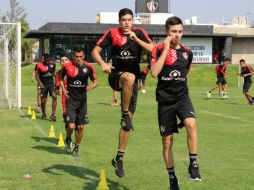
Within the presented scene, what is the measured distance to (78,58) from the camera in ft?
34.8

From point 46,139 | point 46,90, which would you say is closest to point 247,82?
point 46,90

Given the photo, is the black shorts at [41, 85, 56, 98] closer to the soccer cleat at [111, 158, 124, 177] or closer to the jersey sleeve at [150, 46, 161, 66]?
the soccer cleat at [111, 158, 124, 177]

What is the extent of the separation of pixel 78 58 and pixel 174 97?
Result: 161 inches

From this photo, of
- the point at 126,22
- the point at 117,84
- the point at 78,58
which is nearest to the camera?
the point at 126,22

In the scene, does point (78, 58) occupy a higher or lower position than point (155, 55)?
lower

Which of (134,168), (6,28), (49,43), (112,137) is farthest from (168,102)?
(49,43)

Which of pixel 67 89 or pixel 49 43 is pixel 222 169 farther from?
pixel 49 43

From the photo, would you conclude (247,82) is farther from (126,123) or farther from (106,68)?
(106,68)

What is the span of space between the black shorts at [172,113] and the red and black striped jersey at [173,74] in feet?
0.25

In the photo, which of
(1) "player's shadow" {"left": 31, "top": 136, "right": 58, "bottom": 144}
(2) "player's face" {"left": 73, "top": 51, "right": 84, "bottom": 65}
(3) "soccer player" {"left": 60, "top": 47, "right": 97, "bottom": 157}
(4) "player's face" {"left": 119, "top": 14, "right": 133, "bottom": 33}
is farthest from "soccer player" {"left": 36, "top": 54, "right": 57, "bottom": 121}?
(4) "player's face" {"left": 119, "top": 14, "right": 133, "bottom": 33}

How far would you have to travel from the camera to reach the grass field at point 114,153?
795 centimetres

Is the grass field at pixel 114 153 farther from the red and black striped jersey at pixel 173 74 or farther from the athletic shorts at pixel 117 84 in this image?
the red and black striped jersey at pixel 173 74

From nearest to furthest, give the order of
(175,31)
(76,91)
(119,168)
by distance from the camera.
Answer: (175,31) → (119,168) → (76,91)

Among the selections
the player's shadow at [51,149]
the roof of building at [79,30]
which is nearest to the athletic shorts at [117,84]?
the player's shadow at [51,149]
